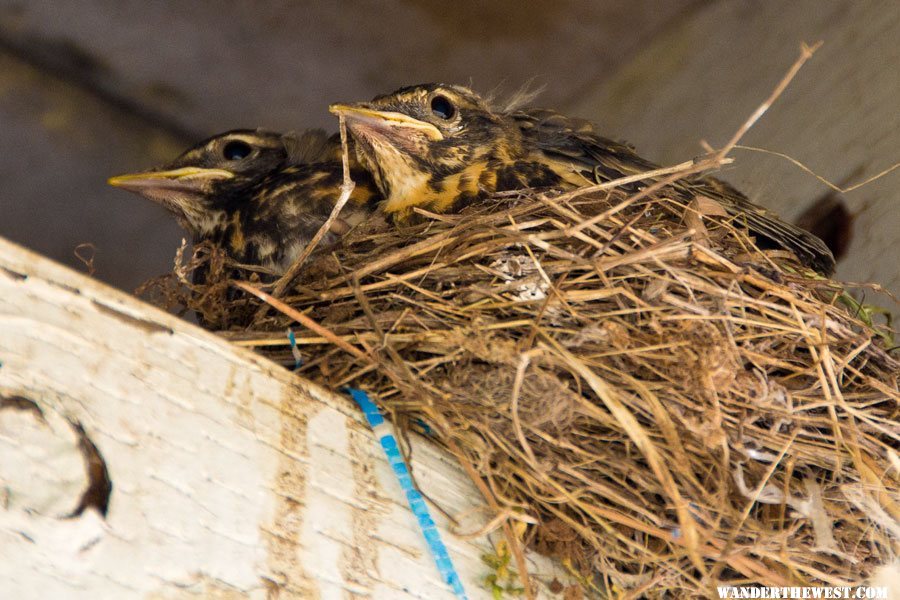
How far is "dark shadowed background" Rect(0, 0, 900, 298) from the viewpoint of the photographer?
2965 mm

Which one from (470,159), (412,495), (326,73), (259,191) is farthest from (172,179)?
(412,495)

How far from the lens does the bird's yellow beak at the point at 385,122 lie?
208cm

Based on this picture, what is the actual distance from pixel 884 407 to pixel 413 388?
83 centimetres

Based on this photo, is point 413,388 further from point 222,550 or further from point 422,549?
point 222,550

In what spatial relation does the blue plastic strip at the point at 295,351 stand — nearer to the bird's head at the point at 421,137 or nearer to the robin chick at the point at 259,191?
the robin chick at the point at 259,191

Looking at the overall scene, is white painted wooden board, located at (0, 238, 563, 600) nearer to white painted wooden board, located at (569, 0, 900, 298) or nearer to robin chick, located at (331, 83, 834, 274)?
robin chick, located at (331, 83, 834, 274)

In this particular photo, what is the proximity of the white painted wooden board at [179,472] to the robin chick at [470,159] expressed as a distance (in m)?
0.79

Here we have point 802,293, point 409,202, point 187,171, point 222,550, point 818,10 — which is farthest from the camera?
point 818,10

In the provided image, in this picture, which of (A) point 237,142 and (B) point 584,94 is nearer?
(A) point 237,142

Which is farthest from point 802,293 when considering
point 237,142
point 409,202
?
point 237,142

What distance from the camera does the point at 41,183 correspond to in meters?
3.29

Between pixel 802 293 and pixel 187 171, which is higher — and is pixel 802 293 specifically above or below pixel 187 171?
below

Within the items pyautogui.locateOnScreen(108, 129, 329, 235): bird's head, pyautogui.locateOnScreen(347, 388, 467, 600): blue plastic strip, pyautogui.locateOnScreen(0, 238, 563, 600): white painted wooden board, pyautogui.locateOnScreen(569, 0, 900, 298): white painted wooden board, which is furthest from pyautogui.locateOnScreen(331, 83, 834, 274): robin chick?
pyautogui.locateOnScreen(0, 238, 563, 600): white painted wooden board

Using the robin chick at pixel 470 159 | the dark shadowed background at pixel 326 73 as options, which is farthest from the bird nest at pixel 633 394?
the dark shadowed background at pixel 326 73
